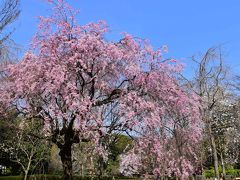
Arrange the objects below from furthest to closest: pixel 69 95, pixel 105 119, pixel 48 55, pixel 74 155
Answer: pixel 74 155 < pixel 105 119 < pixel 48 55 < pixel 69 95

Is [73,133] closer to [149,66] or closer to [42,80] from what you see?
[42,80]

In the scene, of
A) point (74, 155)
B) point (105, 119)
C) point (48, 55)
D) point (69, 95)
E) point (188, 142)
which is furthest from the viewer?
point (74, 155)

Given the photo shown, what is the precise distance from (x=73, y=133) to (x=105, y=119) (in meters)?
1.14

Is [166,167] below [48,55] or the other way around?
below

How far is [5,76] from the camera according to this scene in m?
10.5

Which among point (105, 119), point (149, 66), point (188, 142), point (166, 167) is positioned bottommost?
point (166, 167)

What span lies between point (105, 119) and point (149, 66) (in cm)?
214

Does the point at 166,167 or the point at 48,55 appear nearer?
the point at 48,55

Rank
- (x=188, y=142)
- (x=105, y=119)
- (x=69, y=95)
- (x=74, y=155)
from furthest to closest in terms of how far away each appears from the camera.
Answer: (x=74, y=155) < (x=188, y=142) < (x=105, y=119) < (x=69, y=95)

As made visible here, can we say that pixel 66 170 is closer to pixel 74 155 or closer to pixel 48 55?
pixel 48 55

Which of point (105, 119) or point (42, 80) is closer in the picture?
point (42, 80)

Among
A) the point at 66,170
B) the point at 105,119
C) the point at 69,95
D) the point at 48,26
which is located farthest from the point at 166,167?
the point at 48,26

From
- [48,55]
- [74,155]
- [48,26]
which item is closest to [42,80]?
[48,55]

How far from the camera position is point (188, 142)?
1144 centimetres
